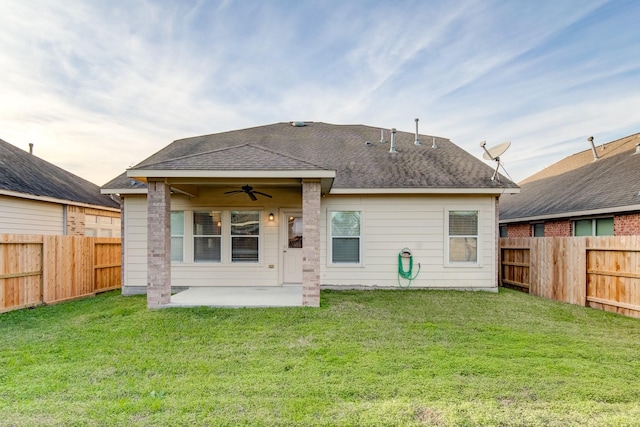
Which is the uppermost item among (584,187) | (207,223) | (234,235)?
(584,187)

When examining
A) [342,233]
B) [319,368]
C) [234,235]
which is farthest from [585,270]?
[234,235]

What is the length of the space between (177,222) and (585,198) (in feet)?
39.1

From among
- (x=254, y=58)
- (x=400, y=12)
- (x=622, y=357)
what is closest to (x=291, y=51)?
(x=254, y=58)

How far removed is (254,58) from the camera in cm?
1108

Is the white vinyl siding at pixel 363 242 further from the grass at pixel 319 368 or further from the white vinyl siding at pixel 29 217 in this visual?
the white vinyl siding at pixel 29 217

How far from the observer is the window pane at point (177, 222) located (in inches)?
359

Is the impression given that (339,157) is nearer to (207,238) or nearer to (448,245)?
(448,245)

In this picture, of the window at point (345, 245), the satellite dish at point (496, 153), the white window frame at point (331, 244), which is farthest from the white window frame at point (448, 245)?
the window at point (345, 245)

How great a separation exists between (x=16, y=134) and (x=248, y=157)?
13.6m

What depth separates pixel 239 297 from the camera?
24.4 ft

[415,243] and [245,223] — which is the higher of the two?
[245,223]

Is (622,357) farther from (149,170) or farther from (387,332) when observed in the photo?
(149,170)

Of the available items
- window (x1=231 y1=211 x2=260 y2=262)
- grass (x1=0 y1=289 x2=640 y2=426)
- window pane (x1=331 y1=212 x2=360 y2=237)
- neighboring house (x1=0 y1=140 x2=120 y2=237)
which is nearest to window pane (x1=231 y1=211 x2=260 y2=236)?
window (x1=231 y1=211 x2=260 y2=262)

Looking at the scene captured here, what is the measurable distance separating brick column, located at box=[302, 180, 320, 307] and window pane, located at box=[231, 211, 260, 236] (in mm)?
2841
